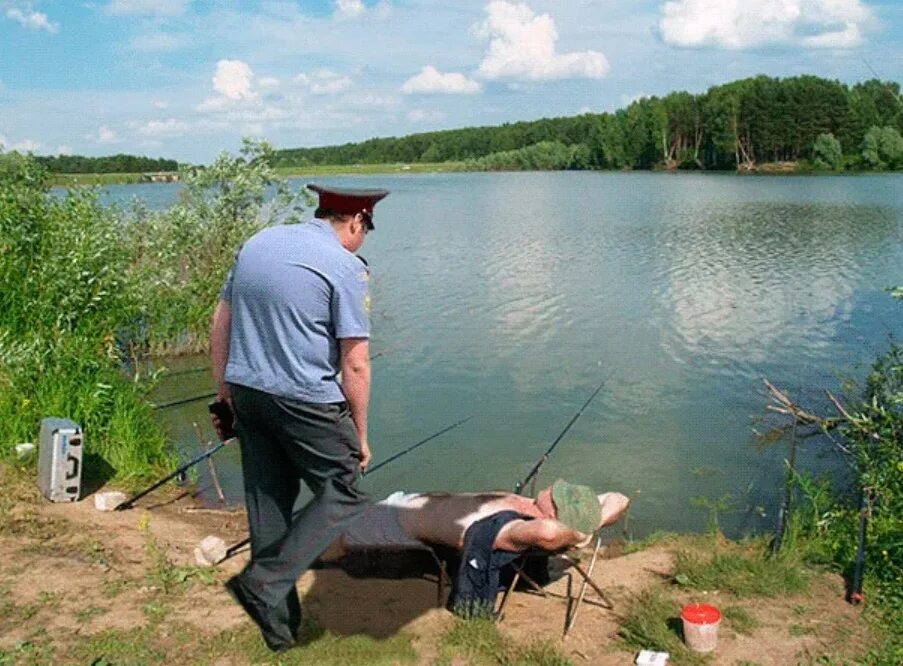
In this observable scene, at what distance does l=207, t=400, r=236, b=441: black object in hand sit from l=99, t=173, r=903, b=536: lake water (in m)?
3.73

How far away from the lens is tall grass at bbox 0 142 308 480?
6676mm

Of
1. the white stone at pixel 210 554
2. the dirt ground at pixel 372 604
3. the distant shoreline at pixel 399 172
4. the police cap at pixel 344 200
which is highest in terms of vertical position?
Answer: the distant shoreline at pixel 399 172

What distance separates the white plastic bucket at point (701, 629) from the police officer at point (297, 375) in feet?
4.61

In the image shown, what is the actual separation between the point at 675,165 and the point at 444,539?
76.9 m

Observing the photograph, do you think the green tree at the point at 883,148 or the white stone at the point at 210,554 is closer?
the white stone at the point at 210,554

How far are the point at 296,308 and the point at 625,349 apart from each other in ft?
32.3

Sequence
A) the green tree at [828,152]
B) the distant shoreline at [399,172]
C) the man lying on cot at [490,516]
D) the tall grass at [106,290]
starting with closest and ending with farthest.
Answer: the man lying on cot at [490,516] < the tall grass at [106,290] < the distant shoreline at [399,172] < the green tree at [828,152]

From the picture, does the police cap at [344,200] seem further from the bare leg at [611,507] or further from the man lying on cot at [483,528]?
the bare leg at [611,507]

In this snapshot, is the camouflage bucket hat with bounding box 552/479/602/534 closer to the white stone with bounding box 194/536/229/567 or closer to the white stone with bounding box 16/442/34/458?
the white stone with bounding box 194/536/229/567

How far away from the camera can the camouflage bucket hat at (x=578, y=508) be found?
13.0 feet

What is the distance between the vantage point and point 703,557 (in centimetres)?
458

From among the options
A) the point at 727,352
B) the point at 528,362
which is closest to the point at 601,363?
the point at 528,362

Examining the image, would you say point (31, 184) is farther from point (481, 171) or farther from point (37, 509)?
point (481, 171)

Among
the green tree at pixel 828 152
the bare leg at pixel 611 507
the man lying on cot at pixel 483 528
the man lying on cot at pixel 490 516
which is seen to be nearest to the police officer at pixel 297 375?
the man lying on cot at pixel 490 516
